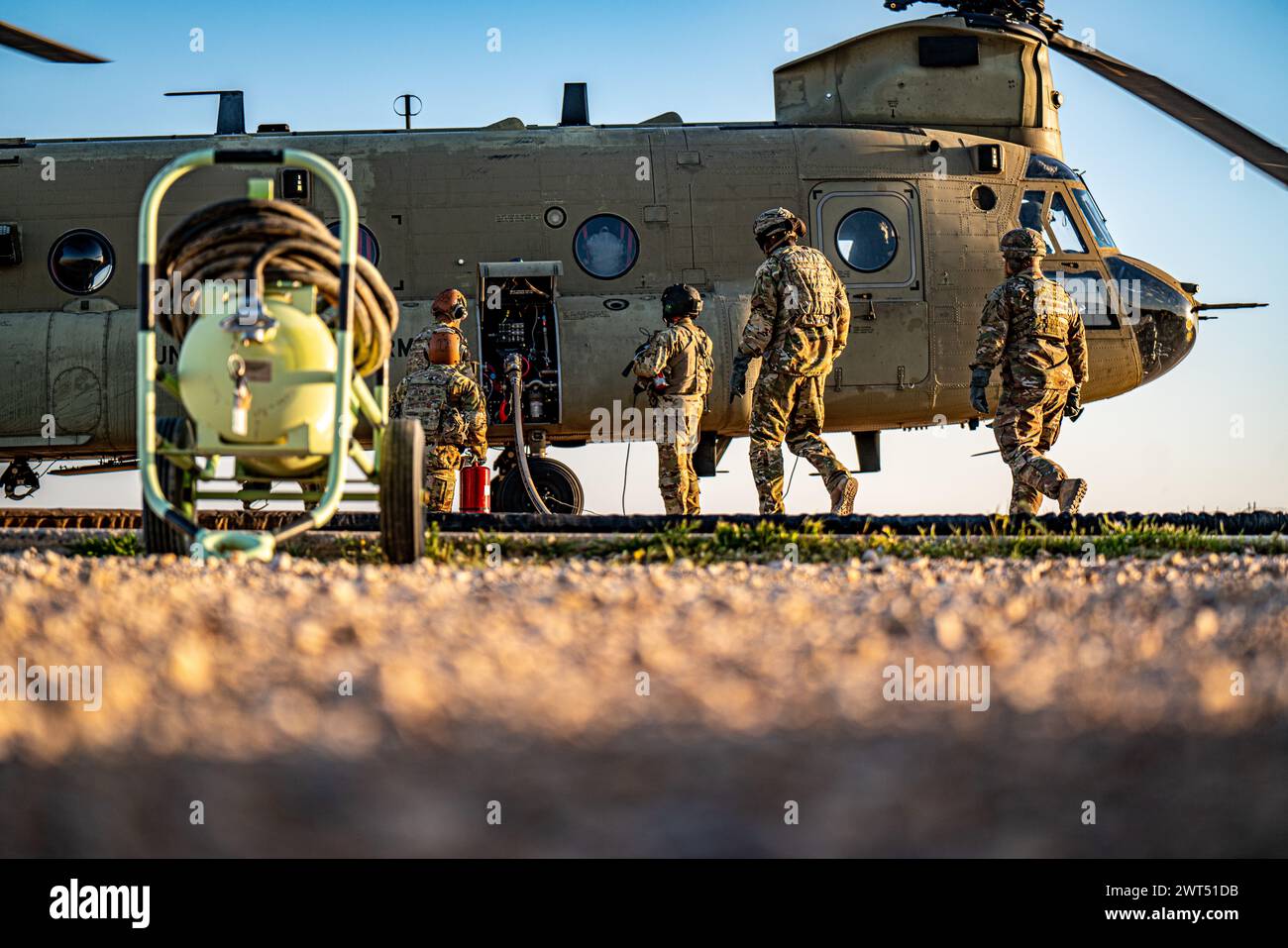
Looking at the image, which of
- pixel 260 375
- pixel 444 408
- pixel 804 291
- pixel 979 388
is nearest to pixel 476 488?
pixel 444 408

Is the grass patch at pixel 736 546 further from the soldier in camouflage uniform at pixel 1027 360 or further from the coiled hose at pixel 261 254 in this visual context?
the soldier in camouflage uniform at pixel 1027 360

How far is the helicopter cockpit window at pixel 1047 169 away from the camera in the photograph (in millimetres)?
14414

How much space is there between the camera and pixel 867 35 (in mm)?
14711

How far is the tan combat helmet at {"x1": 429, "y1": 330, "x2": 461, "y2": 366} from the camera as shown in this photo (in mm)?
11070

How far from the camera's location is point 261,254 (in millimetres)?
5641

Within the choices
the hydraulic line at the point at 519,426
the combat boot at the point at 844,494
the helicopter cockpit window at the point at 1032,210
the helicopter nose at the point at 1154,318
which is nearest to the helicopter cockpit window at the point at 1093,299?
the helicopter nose at the point at 1154,318

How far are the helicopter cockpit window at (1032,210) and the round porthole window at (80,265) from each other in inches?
369

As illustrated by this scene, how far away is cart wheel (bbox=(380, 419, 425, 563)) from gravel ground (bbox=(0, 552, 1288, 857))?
5.87 ft

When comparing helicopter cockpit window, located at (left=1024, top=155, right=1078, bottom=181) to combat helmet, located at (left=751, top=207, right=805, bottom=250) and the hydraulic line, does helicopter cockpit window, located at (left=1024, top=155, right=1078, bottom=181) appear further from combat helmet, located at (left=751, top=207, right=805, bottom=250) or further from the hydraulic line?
the hydraulic line

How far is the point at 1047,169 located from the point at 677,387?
5.49 m

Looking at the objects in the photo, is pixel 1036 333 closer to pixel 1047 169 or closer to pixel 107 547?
pixel 1047 169
